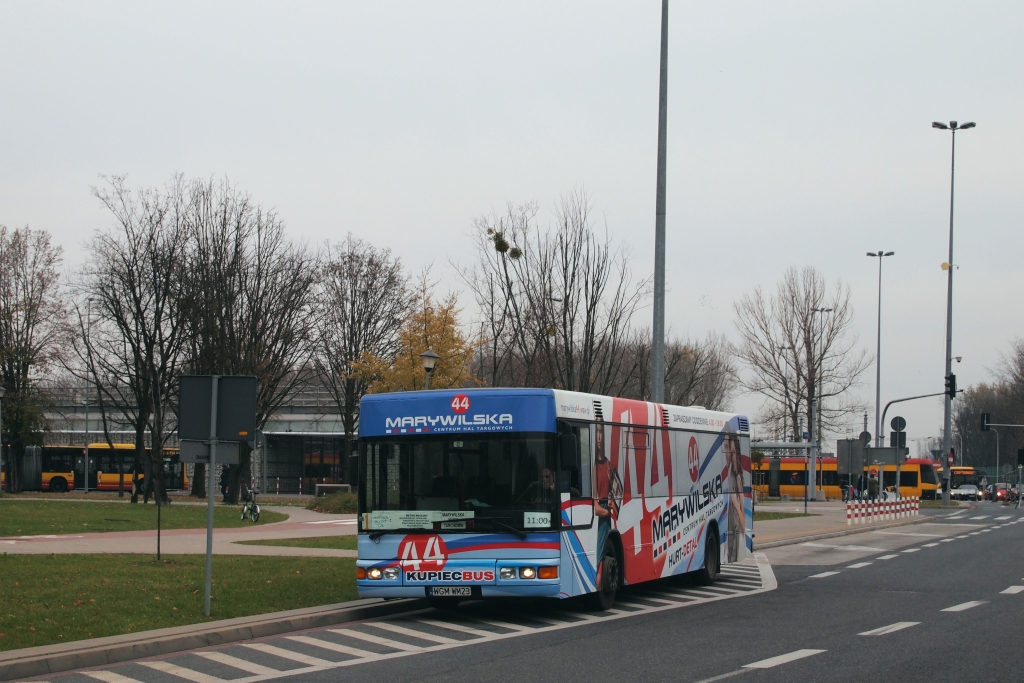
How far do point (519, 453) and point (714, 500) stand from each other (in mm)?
6713

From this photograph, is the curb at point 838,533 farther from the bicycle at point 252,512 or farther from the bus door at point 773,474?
the bus door at point 773,474

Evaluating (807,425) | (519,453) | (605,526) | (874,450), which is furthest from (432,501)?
(807,425)

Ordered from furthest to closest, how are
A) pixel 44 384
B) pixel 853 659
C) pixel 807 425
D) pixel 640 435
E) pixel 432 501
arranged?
pixel 807 425, pixel 44 384, pixel 640 435, pixel 432 501, pixel 853 659

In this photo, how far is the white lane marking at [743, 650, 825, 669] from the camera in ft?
35.0

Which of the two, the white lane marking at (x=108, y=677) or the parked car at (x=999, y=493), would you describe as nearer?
the white lane marking at (x=108, y=677)

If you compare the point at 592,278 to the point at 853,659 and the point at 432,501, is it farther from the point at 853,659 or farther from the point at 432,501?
the point at 853,659

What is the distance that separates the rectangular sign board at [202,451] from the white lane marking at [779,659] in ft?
19.5

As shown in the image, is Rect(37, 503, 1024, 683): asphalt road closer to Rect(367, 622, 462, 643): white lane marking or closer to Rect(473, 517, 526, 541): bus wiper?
Rect(367, 622, 462, 643): white lane marking

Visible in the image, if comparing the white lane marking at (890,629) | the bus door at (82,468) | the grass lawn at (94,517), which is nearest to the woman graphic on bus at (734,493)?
the white lane marking at (890,629)

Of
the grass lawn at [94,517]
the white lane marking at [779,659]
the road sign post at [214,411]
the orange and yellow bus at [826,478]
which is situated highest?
the road sign post at [214,411]

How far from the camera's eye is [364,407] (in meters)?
15.1

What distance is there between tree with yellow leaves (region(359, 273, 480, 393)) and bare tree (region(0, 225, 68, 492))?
600 inches

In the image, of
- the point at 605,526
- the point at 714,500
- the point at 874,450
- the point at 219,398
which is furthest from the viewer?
the point at 874,450

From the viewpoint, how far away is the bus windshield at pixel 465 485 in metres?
14.2
